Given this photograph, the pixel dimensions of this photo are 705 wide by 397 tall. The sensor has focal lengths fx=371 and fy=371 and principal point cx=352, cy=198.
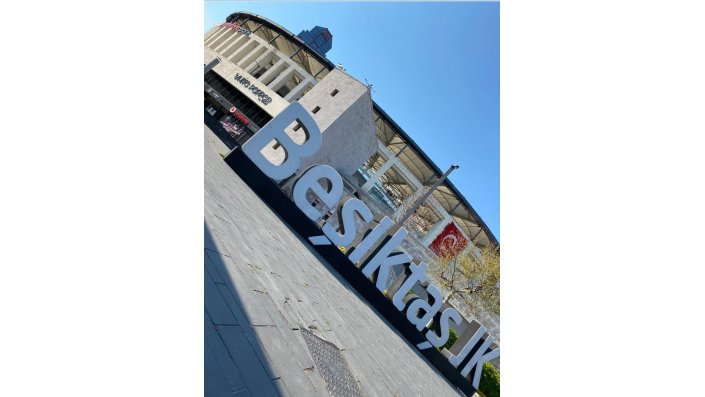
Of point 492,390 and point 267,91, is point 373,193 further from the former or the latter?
point 492,390

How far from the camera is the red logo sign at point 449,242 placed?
3316 cm

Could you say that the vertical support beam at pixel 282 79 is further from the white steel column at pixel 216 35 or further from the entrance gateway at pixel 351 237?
the entrance gateway at pixel 351 237

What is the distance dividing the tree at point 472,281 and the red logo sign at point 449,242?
486 cm

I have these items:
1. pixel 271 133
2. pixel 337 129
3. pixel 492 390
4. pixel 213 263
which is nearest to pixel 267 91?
pixel 337 129

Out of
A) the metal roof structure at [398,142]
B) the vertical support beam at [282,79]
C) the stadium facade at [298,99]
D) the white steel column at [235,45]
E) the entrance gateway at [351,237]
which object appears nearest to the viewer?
the entrance gateway at [351,237]

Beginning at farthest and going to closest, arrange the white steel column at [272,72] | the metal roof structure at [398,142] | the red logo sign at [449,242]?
the metal roof structure at [398,142], the red logo sign at [449,242], the white steel column at [272,72]

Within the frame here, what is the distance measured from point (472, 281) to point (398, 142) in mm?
15544

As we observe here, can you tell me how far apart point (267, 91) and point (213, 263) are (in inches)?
1133

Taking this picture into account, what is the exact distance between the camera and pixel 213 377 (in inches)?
67.1

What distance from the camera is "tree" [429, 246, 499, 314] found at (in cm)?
2491

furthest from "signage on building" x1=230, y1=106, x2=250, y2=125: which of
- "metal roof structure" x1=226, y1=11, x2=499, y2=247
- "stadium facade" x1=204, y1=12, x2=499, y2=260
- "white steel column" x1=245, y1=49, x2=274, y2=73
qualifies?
"metal roof structure" x1=226, y1=11, x2=499, y2=247

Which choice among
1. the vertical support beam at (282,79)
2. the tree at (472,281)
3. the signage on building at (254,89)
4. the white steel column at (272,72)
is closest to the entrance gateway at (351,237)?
the tree at (472,281)

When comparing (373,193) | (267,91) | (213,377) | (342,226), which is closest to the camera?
(213,377)

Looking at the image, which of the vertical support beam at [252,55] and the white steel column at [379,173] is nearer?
the white steel column at [379,173]
